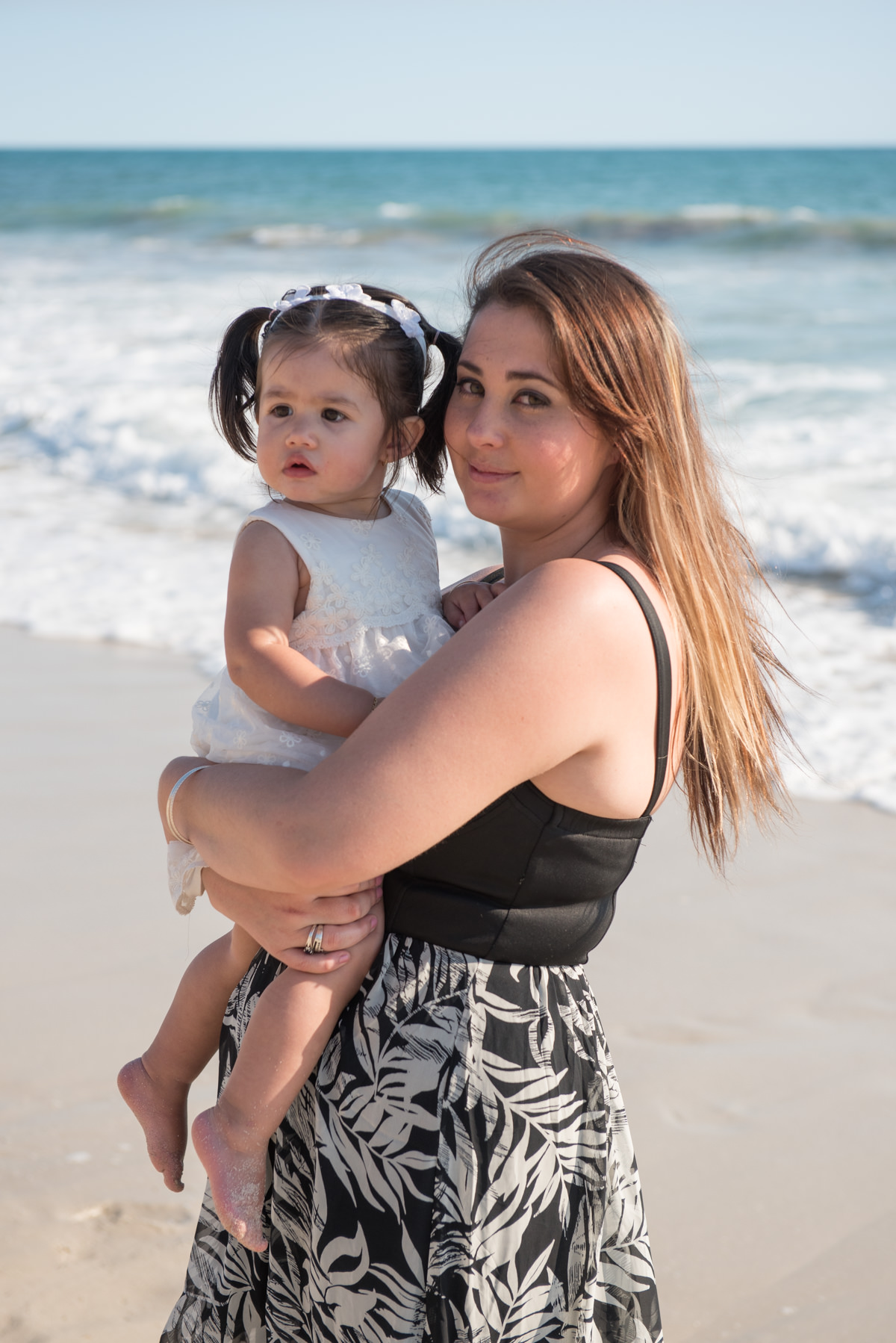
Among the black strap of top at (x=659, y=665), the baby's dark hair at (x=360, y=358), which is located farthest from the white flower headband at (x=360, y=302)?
the black strap of top at (x=659, y=665)

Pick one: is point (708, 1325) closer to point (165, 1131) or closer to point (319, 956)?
point (165, 1131)

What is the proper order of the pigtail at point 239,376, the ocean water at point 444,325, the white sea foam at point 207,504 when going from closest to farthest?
the pigtail at point 239,376 < the white sea foam at point 207,504 < the ocean water at point 444,325

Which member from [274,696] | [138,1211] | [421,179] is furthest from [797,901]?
[421,179]

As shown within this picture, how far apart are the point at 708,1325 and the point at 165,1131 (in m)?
1.12

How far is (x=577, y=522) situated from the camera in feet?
5.61

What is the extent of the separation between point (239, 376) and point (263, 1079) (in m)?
1.16

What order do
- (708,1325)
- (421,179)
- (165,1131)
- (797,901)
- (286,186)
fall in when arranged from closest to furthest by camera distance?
(165,1131), (708,1325), (797,901), (286,186), (421,179)

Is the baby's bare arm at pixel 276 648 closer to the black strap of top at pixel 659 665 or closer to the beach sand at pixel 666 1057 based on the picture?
the black strap of top at pixel 659 665

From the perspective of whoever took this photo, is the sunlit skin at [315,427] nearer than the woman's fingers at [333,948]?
No

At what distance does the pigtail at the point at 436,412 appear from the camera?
1.94 meters

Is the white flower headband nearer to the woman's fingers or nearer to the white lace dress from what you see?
the white lace dress

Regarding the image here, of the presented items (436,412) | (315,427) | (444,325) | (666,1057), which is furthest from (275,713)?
(444,325)

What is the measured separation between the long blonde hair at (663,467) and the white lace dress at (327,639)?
0.40 meters

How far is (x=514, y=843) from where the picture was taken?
1481mm
